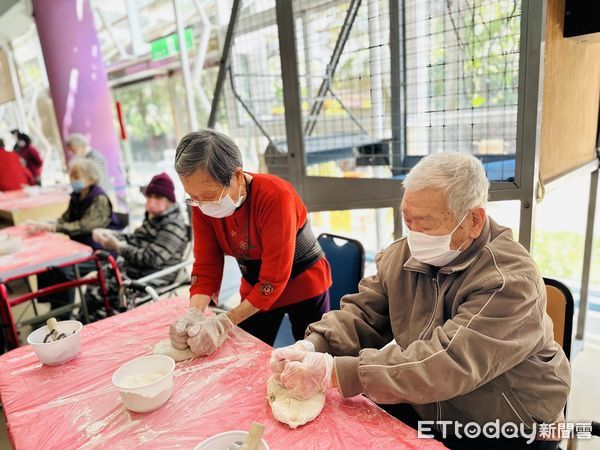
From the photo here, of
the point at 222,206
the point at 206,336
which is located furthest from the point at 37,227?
the point at 206,336

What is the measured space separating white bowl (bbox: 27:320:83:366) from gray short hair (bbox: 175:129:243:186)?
0.62 meters

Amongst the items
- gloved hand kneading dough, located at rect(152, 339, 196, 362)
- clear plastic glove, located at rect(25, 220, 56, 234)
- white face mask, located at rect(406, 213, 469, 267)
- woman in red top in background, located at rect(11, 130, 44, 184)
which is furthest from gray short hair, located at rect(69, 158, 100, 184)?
woman in red top in background, located at rect(11, 130, 44, 184)

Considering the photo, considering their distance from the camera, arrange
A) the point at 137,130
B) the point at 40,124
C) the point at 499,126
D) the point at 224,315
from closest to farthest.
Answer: the point at 224,315
the point at 499,126
the point at 137,130
the point at 40,124

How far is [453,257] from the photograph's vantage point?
1.07m

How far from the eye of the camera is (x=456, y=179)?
0.98 meters

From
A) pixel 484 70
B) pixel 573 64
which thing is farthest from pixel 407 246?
pixel 484 70

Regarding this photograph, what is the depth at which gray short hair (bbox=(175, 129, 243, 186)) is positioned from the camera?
4.28ft

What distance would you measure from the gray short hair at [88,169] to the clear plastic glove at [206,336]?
7.00 ft

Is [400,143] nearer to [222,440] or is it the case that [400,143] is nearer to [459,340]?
[459,340]

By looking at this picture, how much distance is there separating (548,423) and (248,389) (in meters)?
0.76

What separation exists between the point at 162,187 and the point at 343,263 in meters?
1.30

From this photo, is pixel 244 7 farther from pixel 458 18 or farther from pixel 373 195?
pixel 373 195

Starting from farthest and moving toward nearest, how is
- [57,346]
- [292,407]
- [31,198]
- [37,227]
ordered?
[31,198] < [37,227] < [57,346] < [292,407]

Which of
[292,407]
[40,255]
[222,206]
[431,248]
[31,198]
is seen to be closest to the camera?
[292,407]
